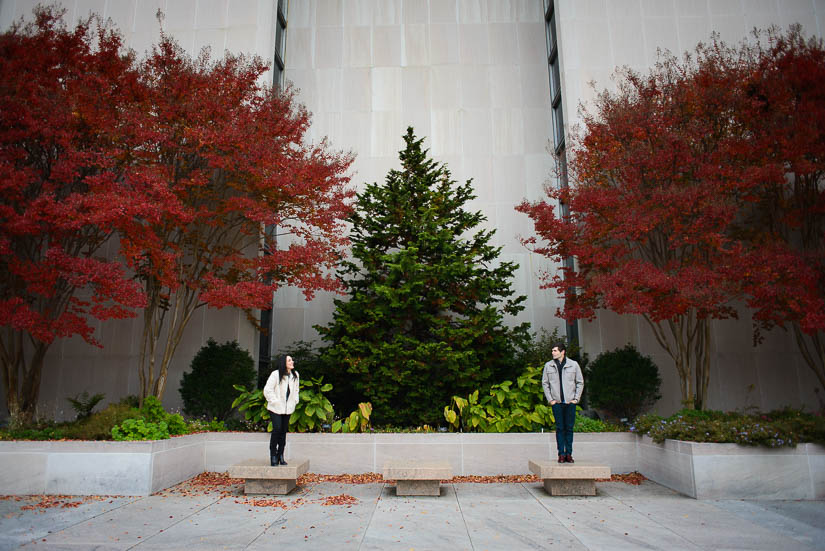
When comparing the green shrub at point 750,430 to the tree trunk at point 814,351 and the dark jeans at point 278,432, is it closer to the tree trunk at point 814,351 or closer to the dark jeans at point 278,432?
the tree trunk at point 814,351

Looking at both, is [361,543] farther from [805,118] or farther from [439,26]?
[439,26]

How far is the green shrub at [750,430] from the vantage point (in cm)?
682

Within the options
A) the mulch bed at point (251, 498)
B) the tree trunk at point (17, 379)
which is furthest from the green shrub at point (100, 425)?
the tree trunk at point (17, 379)

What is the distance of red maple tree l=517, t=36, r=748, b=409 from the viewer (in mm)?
8031

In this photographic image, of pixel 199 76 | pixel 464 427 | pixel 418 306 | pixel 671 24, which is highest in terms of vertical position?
pixel 671 24

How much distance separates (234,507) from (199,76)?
6.73 metres

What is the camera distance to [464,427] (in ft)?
29.6

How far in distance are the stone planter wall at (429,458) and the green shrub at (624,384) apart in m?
1.59

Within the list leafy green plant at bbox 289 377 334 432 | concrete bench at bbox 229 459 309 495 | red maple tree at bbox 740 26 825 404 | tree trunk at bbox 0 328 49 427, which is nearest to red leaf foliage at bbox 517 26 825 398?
red maple tree at bbox 740 26 825 404

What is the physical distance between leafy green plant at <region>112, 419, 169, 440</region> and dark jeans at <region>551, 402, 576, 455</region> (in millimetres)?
5435

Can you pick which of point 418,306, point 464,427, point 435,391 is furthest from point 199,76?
point 464,427

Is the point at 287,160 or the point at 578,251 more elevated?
the point at 287,160

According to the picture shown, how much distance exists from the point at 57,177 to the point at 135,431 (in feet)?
12.7

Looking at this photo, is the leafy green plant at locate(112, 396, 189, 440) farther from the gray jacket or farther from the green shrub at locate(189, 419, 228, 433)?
the gray jacket
